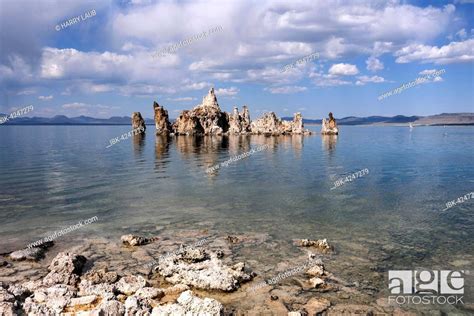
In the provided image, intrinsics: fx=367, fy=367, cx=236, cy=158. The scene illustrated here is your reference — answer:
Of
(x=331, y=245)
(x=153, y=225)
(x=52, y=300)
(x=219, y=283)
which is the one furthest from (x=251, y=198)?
(x=52, y=300)

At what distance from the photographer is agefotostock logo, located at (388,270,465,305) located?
14.0m

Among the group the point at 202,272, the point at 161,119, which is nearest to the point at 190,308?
the point at 202,272

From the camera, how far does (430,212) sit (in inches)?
1025

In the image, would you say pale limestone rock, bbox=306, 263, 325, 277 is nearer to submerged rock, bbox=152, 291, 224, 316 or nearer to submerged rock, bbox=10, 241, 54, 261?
submerged rock, bbox=152, 291, 224, 316

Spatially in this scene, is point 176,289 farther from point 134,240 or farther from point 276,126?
point 276,126

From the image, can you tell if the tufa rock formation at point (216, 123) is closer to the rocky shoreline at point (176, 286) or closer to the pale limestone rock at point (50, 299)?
the rocky shoreline at point (176, 286)

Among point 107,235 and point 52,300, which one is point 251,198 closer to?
point 107,235

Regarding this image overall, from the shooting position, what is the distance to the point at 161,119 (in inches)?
6924

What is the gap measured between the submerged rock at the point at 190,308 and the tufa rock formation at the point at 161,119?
166230 millimetres

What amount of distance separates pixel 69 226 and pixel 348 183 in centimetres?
2675

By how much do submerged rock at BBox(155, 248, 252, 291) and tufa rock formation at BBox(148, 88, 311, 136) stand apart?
154394 mm

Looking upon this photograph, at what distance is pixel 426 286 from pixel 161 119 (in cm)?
16836

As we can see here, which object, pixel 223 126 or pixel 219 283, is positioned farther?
pixel 223 126
